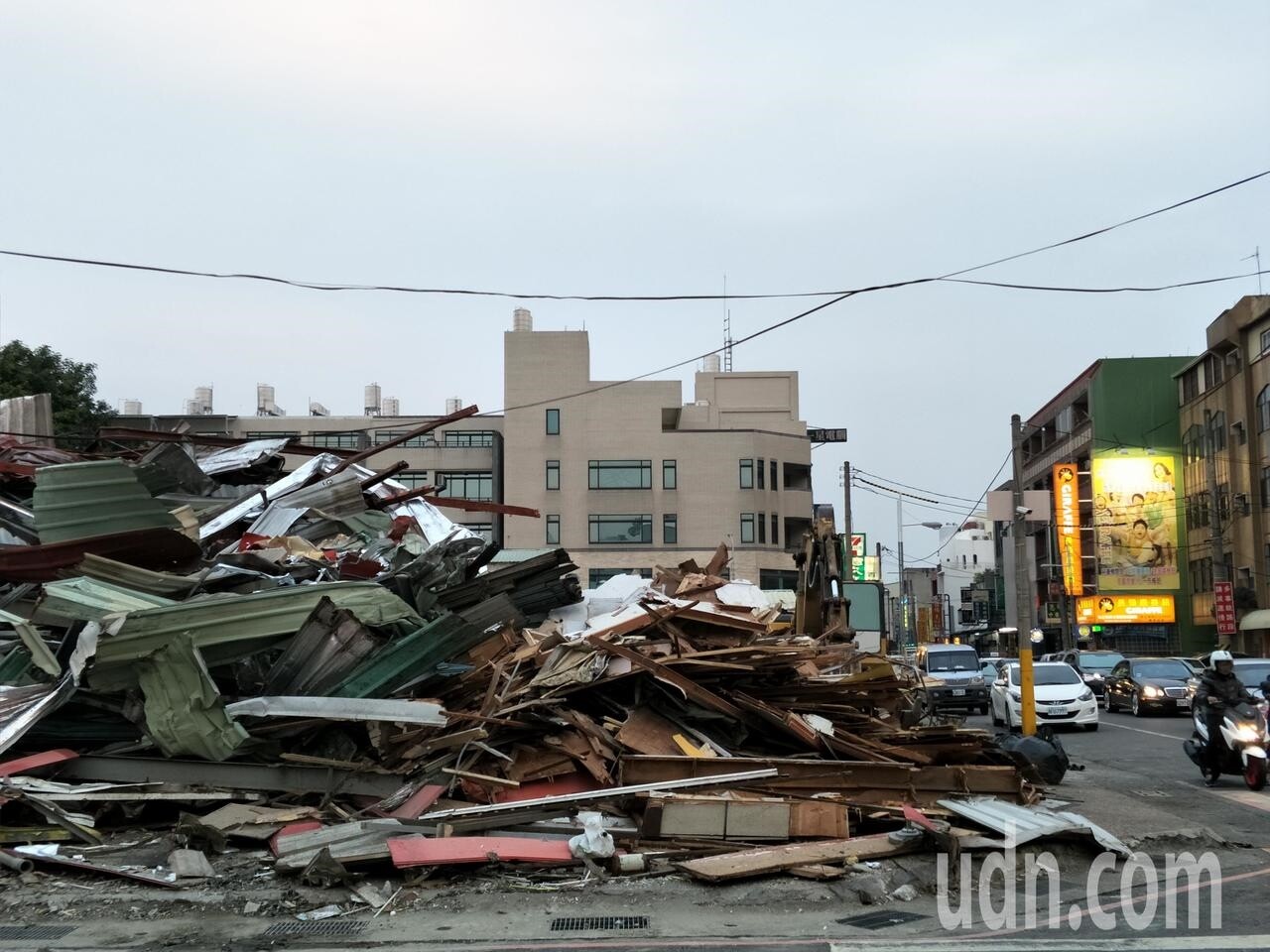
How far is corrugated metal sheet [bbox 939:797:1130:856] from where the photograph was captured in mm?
9727

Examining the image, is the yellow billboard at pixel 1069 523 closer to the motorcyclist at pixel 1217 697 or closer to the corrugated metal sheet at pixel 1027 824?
the motorcyclist at pixel 1217 697

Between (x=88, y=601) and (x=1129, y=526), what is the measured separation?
63.0m

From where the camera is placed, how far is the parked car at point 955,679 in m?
31.5

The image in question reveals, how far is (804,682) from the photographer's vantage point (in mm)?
13203

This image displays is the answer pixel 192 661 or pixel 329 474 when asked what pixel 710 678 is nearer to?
pixel 192 661

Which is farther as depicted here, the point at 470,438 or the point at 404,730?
the point at 470,438

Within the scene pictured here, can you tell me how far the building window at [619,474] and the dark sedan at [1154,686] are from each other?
40.0m

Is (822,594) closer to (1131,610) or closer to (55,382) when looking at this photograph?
(55,382)

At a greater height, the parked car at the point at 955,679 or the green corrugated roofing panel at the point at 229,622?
the green corrugated roofing panel at the point at 229,622

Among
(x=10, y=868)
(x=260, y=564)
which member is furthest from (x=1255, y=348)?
(x=10, y=868)

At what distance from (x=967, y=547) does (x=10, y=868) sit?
149211 millimetres

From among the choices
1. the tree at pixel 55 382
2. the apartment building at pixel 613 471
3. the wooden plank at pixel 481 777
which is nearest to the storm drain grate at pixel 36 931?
the wooden plank at pixel 481 777

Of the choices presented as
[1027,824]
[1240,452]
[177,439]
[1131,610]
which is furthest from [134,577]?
[1131,610]

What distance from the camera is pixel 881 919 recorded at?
8.12 meters
